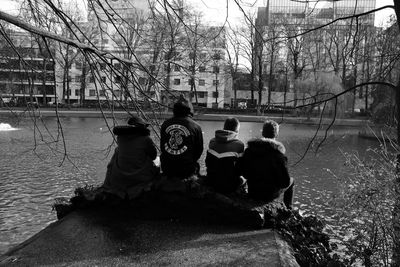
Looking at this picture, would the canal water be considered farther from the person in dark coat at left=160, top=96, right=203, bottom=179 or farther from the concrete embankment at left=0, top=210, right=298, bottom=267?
the concrete embankment at left=0, top=210, right=298, bottom=267

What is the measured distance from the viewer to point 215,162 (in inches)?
232

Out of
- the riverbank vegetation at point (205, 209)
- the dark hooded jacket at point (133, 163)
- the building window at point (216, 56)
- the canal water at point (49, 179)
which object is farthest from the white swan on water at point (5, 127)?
the dark hooded jacket at point (133, 163)

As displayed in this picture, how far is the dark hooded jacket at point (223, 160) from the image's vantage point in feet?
19.2

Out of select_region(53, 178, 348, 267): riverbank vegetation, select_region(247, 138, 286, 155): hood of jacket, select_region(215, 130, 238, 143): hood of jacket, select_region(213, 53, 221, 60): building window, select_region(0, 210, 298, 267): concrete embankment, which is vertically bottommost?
select_region(0, 210, 298, 267): concrete embankment

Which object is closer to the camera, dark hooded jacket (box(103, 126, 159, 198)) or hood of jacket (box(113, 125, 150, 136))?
hood of jacket (box(113, 125, 150, 136))

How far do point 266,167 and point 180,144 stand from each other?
3.81 feet

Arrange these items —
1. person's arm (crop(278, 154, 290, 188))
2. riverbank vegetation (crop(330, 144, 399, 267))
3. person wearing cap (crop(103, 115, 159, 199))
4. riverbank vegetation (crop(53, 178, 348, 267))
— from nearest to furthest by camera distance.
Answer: riverbank vegetation (crop(330, 144, 399, 267))
riverbank vegetation (crop(53, 178, 348, 267))
person's arm (crop(278, 154, 290, 188))
person wearing cap (crop(103, 115, 159, 199))

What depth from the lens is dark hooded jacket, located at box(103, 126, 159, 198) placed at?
5.94 metres

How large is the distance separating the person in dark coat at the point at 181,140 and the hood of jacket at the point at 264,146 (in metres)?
0.71

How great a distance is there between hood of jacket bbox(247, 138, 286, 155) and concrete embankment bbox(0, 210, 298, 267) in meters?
1.02

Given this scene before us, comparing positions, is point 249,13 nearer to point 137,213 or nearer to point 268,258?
point 268,258

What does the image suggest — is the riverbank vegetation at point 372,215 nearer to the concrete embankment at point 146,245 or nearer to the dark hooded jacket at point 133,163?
the concrete embankment at point 146,245

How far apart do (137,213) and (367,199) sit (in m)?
3.08

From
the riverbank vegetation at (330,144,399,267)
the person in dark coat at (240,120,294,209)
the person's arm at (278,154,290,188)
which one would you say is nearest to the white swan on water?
the person in dark coat at (240,120,294,209)
